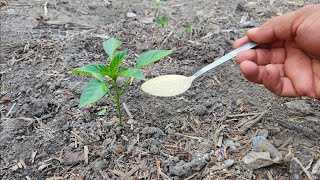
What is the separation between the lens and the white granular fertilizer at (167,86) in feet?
4.90

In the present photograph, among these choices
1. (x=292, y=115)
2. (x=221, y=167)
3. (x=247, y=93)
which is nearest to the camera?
(x=221, y=167)

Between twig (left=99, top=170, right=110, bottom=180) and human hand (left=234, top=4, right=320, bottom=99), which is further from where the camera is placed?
human hand (left=234, top=4, right=320, bottom=99)

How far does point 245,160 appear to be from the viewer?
53.6 inches

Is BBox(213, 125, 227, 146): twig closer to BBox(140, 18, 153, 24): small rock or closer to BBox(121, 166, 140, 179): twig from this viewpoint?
BBox(121, 166, 140, 179): twig

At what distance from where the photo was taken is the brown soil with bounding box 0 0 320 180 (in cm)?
140

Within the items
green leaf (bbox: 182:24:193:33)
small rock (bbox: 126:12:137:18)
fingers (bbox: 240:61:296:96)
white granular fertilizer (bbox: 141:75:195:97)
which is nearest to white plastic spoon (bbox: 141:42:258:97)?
white granular fertilizer (bbox: 141:75:195:97)

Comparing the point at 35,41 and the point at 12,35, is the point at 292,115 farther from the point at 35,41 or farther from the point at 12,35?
the point at 12,35

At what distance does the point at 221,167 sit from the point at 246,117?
281mm

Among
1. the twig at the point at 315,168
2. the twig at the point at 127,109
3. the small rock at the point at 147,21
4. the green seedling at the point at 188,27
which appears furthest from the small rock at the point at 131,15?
the twig at the point at 315,168

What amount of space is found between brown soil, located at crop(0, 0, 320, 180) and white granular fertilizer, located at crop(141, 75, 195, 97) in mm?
114

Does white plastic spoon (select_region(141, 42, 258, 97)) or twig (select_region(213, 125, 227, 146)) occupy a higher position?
white plastic spoon (select_region(141, 42, 258, 97))

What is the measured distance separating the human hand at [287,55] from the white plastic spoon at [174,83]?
39 mm

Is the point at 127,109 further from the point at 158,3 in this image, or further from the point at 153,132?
the point at 158,3

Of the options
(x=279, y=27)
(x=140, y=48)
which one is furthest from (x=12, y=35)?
(x=279, y=27)
